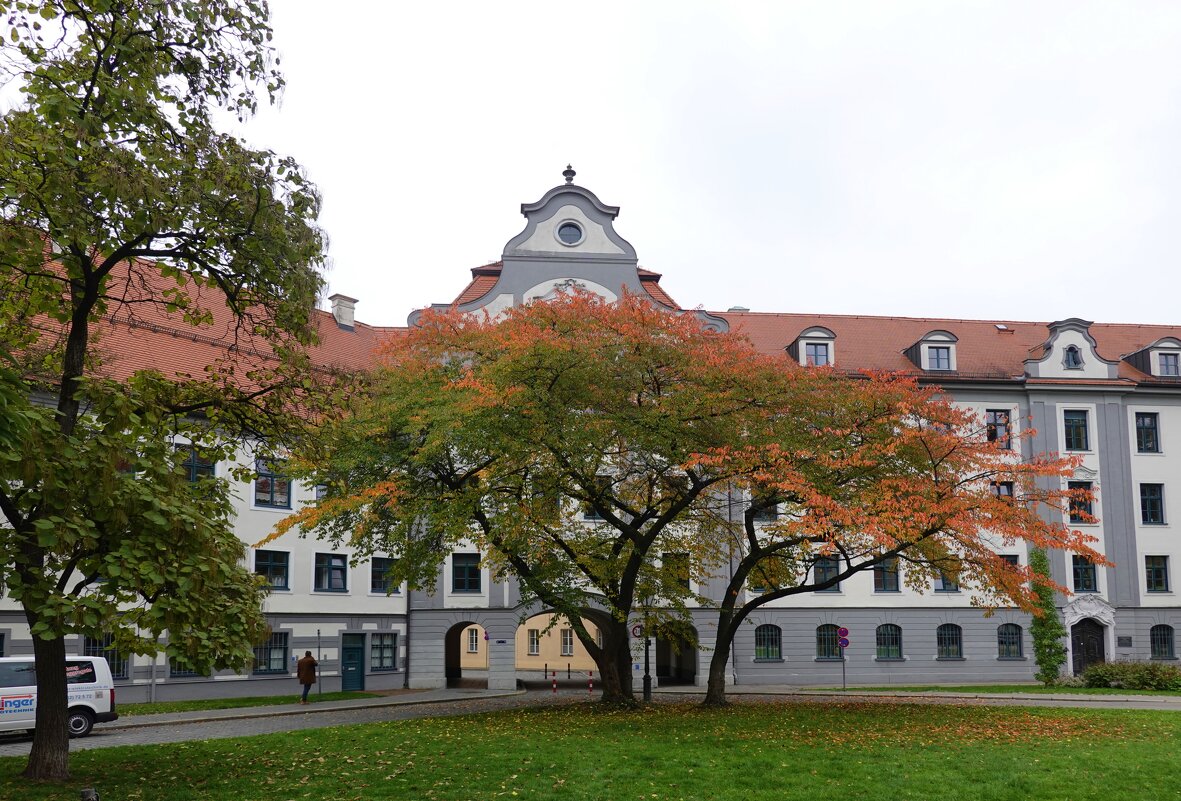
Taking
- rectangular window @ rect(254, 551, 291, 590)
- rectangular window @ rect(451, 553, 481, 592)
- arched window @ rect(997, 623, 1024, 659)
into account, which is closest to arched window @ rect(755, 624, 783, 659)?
arched window @ rect(997, 623, 1024, 659)

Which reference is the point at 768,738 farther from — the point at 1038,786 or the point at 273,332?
the point at 273,332

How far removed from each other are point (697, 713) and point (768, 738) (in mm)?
6206

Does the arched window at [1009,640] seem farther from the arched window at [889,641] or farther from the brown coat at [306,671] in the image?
the brown coat at [306,671]

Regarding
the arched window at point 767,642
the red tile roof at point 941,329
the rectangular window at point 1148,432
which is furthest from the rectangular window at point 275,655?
the rectangular window at point 1148,432

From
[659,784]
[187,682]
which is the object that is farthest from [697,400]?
[187,682]

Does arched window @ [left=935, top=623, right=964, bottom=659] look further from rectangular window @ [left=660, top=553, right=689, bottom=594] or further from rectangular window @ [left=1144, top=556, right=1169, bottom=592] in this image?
rectangular window @ [left=660, top=553, right=689, bottom=594]

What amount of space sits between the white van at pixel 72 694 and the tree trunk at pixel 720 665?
13900 millimetres

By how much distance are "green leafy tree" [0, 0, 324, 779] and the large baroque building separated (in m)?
24.2

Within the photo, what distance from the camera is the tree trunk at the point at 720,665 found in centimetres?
2695

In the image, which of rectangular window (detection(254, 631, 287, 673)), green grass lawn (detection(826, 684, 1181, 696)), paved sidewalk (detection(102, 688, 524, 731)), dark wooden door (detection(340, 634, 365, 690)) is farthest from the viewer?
dark wooden door (detection(340, 634, 365, 690))

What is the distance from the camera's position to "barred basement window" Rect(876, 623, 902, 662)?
139ft

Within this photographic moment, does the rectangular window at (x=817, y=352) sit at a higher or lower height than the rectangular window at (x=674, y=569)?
higher

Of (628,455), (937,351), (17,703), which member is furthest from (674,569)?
(937,351)

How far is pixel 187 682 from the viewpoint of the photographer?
3362 cm
